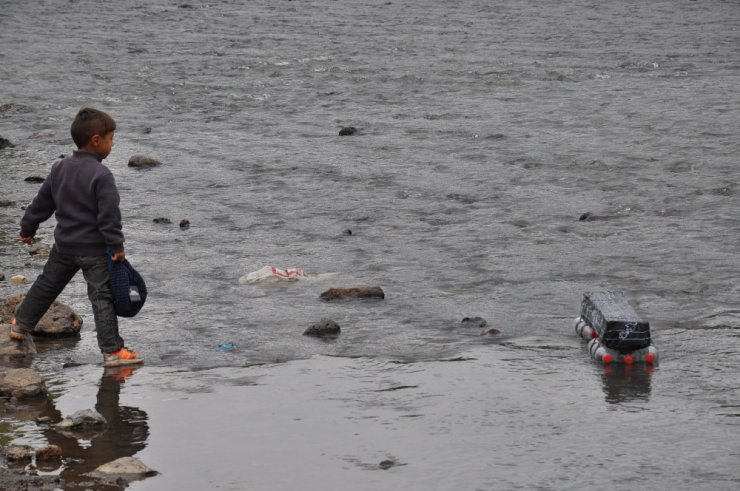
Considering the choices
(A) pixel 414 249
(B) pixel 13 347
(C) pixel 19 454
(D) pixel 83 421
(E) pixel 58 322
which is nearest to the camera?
(C) pixel 19 454

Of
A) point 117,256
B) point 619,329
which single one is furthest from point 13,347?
point 619,329

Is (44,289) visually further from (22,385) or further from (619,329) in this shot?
(619,329)

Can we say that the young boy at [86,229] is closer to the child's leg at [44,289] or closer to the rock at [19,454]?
the child's leg at [44,289]

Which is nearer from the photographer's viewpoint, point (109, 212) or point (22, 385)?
point (22, 385)

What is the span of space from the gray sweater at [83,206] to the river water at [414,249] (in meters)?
0.65

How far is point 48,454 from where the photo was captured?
584cm

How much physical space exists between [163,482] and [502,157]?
9.14 meters

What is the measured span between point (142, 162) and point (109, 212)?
6.89m

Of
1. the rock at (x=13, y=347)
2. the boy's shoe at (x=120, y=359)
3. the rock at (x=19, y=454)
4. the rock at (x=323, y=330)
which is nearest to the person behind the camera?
the rock at (x=19, y=454)

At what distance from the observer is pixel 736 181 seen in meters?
12.7

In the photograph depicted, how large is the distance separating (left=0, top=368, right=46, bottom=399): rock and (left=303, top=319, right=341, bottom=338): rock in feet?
5.54

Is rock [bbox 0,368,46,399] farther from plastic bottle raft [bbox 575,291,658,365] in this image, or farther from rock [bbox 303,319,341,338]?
plastic bottle raft [bbox 575,291,658,365]

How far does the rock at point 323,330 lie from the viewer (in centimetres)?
791

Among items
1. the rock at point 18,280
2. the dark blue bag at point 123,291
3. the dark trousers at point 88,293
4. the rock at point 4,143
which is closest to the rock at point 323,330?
the dark blue bag at point 123,291
